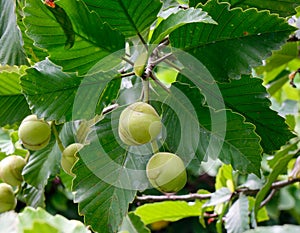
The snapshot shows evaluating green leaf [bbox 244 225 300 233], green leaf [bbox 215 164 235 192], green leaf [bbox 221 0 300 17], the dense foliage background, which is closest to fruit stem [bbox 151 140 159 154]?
the dense foliage background

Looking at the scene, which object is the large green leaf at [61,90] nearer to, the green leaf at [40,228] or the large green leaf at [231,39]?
the large green leaf at [231,39]

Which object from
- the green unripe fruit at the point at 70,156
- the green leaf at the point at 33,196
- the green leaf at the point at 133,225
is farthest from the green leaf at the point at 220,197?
the green unripe fruit at the point at 70,156

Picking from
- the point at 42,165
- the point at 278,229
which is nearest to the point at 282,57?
the point at 42,165

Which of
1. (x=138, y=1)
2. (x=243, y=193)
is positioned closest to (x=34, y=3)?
(x=138, y=1)

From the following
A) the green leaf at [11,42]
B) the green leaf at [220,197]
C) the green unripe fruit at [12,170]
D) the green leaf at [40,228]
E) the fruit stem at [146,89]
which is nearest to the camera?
the green leaf at [40,228]

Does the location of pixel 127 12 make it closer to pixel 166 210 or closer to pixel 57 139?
pixel 57 139

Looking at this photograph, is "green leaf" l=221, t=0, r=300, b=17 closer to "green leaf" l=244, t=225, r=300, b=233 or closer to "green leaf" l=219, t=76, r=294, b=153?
"green leaf" l=219, t=76, r=294, b=153
